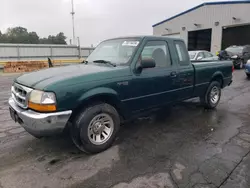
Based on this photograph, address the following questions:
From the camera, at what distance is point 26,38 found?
198ft

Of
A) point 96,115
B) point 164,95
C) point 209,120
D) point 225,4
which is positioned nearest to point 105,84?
point 96,115

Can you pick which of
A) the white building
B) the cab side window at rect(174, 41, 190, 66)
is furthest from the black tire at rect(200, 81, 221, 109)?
the white building

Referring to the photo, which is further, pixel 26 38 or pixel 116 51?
pixel 26 38

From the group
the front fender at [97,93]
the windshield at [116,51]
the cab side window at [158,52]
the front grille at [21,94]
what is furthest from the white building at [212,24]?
the front grille at [21,94]

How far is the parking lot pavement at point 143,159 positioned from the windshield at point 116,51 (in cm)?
150

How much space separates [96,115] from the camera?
3.16m

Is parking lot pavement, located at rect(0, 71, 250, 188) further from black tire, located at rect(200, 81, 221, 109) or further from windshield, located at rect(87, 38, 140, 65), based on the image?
windshield, located at rect(87, 38, 140, 65)

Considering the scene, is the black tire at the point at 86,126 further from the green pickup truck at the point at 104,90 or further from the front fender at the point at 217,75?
the front fender at the point at 217,75

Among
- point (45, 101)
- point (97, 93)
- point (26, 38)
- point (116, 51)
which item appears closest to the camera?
point (45, 101)

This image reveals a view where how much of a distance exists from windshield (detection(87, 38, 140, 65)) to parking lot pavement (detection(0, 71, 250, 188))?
4.91 feet

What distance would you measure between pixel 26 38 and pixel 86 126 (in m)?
66.5

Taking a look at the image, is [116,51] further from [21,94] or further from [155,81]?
[21,94]

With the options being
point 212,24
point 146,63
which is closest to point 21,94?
point 146,63

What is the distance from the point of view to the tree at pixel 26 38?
57494mm
